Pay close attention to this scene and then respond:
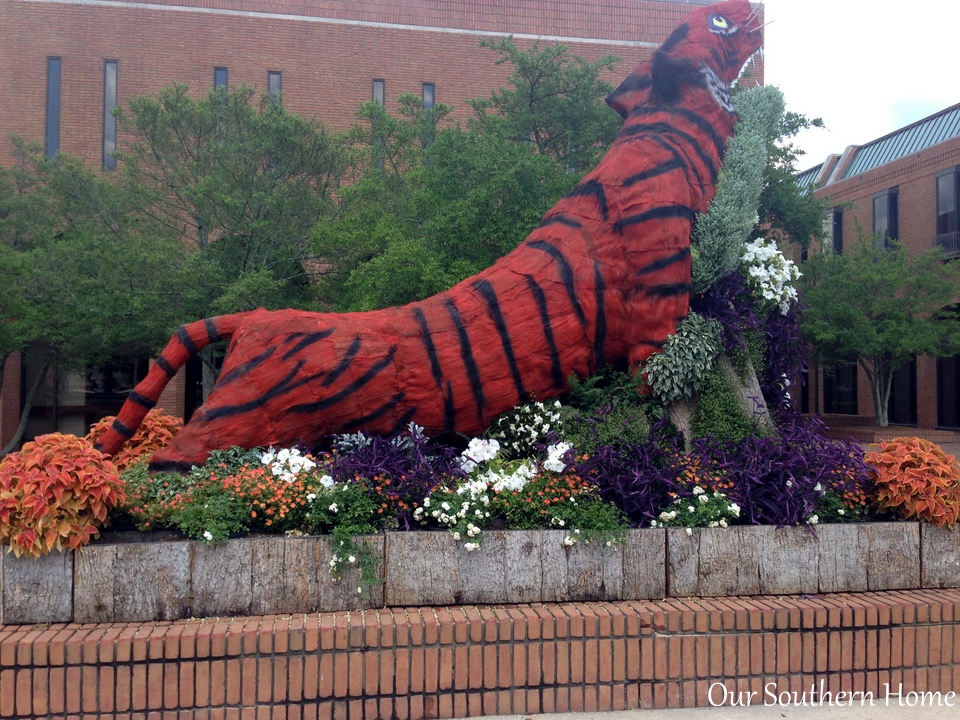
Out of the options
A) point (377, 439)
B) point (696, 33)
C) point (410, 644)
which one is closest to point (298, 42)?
point (696, 33)

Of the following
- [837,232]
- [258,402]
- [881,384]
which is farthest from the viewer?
[837,232]

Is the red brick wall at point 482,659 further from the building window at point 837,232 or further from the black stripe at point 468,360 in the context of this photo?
the building window at point 837,232

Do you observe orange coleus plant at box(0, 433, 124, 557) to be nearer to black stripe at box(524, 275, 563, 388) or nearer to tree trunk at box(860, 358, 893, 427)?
black stripe at box(524, 275, 563, 388)

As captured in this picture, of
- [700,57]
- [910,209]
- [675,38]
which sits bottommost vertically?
[700,57]

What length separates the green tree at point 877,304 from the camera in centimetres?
1853

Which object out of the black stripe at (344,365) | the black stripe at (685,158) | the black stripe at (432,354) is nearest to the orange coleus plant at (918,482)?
the black stripe at (685,158)

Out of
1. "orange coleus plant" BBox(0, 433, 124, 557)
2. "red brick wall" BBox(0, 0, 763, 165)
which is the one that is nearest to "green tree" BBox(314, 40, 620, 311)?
"orange coleus plant" BBox(0, 433, 124, 557)

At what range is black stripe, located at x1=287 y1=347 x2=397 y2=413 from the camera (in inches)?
199

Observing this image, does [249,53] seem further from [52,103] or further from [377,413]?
[377,413]

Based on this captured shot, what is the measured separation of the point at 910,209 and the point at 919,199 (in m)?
0.51

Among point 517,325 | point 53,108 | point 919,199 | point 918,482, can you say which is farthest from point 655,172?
point 919,199

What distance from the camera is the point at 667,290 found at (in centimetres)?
543

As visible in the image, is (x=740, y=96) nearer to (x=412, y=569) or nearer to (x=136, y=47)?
(x=412, y=569)

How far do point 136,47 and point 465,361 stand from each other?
18.3 meters
